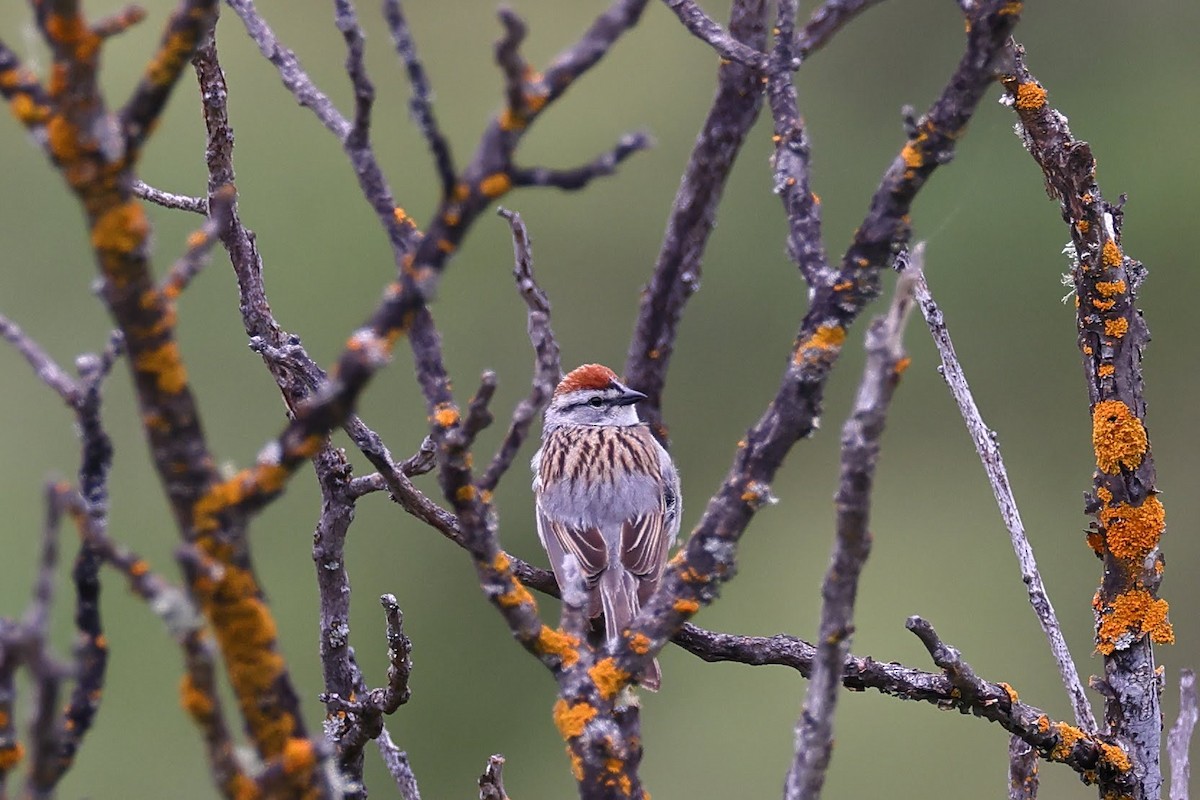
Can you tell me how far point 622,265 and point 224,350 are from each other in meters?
4.27

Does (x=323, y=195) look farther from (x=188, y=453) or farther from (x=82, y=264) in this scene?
(x=188, y=453)

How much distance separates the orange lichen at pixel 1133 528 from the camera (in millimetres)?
3688

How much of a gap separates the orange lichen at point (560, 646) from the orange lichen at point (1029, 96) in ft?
6.96

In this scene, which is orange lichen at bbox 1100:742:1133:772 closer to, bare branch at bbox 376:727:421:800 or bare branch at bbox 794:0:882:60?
bare branch at bbox 376:727:421:800

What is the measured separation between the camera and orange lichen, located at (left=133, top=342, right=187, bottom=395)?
1.90 m

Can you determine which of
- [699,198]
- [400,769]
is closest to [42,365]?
[400,769]

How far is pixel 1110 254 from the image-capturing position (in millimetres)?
3688

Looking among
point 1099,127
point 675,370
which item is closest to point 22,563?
point 675,370

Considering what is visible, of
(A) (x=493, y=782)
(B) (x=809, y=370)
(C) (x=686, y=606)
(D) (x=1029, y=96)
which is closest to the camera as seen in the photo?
(C) (x=686, y=606)

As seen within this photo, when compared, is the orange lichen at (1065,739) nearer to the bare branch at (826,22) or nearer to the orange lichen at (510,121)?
the bare branch at (826,22)

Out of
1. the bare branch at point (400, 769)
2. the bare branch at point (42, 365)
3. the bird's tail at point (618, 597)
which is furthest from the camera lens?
the bird's tail at point (618, 597)

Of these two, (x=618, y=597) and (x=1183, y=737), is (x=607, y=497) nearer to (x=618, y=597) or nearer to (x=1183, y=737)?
(x=618, y=597)

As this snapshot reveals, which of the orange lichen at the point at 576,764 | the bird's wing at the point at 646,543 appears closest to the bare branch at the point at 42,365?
the orange lichen at the point at 576,764

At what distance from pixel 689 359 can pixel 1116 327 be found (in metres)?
10.9
